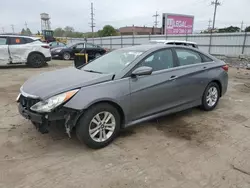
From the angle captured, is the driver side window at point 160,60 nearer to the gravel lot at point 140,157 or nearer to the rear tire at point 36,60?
the gravel lot at point 140,157

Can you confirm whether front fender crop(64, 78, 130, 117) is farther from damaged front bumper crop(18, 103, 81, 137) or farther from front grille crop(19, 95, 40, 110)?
front grille crop(19, 95, 40, 110)

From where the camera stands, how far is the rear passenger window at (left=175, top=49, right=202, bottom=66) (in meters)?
4.12

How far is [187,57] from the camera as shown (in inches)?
169

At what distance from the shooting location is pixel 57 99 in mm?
2801

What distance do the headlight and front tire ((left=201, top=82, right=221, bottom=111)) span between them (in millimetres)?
2903

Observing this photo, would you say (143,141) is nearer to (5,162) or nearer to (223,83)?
(5,162)

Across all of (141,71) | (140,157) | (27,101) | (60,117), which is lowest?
(140,157)

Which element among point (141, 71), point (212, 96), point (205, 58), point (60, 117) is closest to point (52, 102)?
point (60, 117)

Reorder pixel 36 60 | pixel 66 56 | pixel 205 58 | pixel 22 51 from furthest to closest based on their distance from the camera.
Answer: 1. pixel 66 56
2. pixel 36 60
3. pixel 22 51
4. pixel 205 58

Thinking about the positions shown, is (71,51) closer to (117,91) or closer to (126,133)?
(126,133)

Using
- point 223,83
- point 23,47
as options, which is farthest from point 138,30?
point 223,83

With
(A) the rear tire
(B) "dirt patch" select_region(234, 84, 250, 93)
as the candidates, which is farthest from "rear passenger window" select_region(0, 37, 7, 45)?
(B) "dirt patch" select_region(234, 84, 250, 93)

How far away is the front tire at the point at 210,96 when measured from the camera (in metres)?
4.54

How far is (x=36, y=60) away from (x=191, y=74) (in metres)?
9.42
